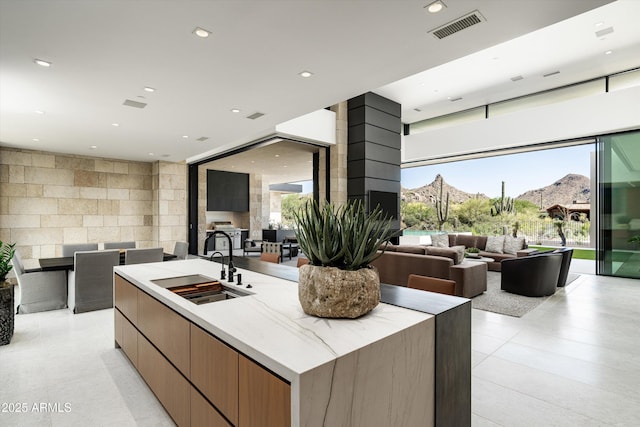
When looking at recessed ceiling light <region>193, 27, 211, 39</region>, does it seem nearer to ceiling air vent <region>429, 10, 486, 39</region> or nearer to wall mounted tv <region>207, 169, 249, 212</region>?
ceiling air vent <region>429, 10, 486, 39</region>

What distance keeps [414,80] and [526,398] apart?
6.57 meters

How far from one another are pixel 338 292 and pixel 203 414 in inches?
35.4

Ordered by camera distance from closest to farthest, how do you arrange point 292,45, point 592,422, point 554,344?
point 592,422 → point 292,45 → point 554,344

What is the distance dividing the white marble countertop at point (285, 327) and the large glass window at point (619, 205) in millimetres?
7719

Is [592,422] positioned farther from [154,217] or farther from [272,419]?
[154,217]

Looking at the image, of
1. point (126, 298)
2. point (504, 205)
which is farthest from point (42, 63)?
point (504, 205)

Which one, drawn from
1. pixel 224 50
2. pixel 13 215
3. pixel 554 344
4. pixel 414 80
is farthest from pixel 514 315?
pixel 13 215

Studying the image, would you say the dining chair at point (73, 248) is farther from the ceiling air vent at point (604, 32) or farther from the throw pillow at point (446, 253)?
the ceiling air vent at point (604, 32)

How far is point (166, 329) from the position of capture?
1949mm

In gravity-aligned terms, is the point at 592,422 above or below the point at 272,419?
below

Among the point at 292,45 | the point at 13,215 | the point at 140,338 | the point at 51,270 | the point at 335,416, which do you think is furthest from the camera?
the point at 13,215

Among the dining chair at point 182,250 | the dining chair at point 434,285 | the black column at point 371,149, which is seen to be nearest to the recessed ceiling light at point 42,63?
the dining chair at point 182,250

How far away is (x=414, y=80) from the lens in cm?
716

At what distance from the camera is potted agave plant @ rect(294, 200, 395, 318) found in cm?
139
